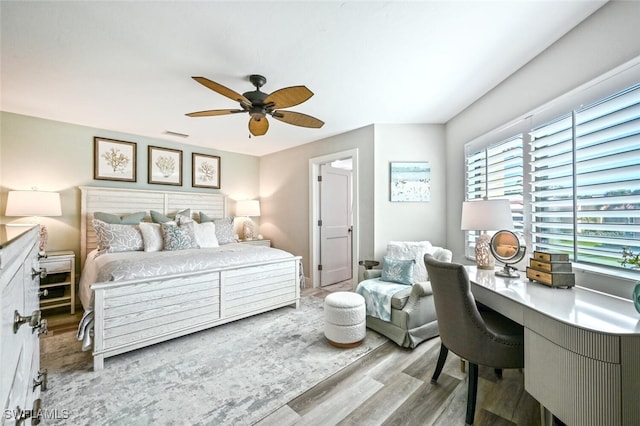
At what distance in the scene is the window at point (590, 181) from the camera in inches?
58.9

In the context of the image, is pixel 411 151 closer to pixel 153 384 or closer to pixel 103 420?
pixel 153 384

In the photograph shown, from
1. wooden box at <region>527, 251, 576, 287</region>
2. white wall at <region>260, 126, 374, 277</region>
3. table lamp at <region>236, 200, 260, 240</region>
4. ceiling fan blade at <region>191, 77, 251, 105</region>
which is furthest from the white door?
wooden box at <region>527, 251, 576, 287</region>

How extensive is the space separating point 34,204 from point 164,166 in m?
1.64

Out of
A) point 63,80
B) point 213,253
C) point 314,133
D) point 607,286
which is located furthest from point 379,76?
point 63,80

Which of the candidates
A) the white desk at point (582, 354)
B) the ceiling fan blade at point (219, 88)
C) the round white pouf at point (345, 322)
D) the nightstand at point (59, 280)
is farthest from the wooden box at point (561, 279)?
the nightstand at point (59, 280)

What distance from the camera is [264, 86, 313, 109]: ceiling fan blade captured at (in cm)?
192

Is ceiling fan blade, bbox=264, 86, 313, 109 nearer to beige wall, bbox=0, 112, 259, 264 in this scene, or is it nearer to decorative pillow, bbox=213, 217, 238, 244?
decorative pillow, bbox=213, 217, 238, 244

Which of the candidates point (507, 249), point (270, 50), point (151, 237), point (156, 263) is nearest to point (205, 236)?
point (151, 237)

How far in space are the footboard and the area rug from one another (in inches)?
6.7

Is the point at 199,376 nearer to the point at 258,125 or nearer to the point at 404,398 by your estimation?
the point at 404,398

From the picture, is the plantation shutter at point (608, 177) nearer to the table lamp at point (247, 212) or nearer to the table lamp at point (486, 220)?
the table lamp at point (486, 220)

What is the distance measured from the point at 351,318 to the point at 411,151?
234cm

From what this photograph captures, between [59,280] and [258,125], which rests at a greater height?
[258,125]

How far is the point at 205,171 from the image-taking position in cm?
480
